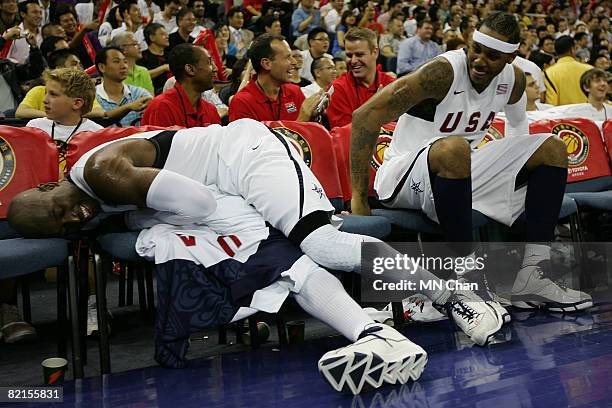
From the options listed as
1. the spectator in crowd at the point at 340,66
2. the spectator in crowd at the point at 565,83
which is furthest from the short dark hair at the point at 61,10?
the spectator in crowd at the point at 565,83

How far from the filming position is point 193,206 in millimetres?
2820

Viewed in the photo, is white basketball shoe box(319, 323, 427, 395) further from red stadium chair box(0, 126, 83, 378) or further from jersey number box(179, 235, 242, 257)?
red stadium chair box(0, 126, 83, 378)

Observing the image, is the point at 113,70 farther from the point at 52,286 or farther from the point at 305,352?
the point at 305,352

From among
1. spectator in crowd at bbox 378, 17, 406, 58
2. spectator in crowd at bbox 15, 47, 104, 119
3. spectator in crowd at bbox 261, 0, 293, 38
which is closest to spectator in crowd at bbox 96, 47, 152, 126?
spectator in crowd at bbox 15, 47, 104, 119

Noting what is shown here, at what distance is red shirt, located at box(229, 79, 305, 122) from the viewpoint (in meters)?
4.76

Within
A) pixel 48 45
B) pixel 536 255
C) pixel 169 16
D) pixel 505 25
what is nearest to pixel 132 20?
pixel 169 16

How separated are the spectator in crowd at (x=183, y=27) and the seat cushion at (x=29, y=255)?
18.3 ft

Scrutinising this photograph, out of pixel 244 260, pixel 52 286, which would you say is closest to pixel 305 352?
pixel 244 260

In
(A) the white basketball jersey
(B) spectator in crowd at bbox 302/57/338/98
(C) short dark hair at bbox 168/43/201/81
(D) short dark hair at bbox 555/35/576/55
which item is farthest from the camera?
(D) short dark hair at bbox 555/35/576/55

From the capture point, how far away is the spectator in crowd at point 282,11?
10586mm

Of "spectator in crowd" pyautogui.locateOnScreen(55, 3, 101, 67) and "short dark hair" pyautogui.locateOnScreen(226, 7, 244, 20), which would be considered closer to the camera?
"spectator in crowd" pyautogui.locateOnScreen(55, 3, 101, 67)

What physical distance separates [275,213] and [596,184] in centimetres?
250

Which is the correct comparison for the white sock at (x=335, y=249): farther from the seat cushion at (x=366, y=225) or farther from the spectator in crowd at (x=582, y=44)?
the spectator in crowd at (x=582, y=44)

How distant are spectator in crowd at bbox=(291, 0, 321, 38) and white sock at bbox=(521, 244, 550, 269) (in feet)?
24.0
